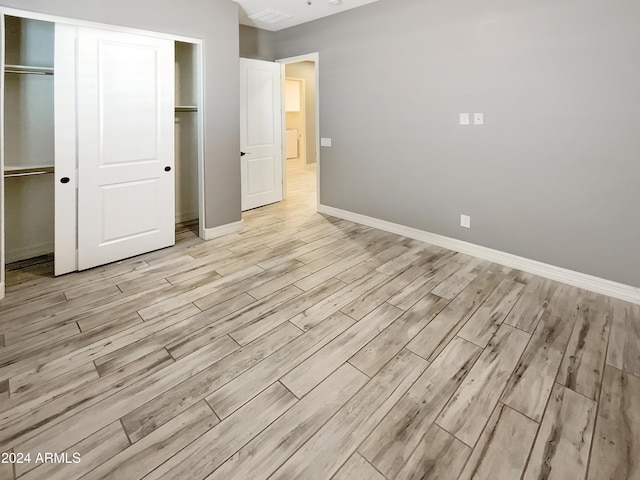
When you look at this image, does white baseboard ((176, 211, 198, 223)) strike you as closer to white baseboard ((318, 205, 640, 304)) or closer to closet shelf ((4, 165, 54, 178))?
closet shelf ((4, 165, 54, 178))

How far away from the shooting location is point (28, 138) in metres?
3.51

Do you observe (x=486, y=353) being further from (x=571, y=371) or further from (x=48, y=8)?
(x=48, y=8)

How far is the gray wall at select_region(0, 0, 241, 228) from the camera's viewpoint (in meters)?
3.34

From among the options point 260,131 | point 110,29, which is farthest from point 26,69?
point 260,131

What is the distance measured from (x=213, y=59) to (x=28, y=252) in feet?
9.44

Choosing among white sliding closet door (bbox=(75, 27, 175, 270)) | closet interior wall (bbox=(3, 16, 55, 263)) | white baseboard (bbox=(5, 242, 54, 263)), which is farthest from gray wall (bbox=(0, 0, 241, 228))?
white baseboard (bbox=(5, 242, 54, 263))

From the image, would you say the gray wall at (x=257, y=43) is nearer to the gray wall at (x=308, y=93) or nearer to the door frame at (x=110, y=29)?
the door frame at (x=110, y=29)

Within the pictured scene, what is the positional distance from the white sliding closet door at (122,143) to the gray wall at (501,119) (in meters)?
2.35

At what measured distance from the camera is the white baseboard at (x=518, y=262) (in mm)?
3010

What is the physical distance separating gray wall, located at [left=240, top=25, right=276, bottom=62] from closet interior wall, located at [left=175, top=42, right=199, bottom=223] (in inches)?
41.6

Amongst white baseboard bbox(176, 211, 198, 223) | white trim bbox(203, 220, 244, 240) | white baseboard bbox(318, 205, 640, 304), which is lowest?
white baseboard bbox(318, 205, 640, 304)

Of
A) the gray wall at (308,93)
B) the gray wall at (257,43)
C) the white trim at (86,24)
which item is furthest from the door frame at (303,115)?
the white trim at (86,24)

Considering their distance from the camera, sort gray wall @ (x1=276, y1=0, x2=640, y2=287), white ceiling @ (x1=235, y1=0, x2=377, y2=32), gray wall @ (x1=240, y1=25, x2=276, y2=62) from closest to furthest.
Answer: gray wall @ (x1=276, y1=0, x2=640, y2=287) < white ceiling @ (x1=235, y1=0, x2=377, y2=32) < gray wall @ (x1=240, y1=25, x2=276, y2=62)

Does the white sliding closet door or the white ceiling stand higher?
the white ceiling
